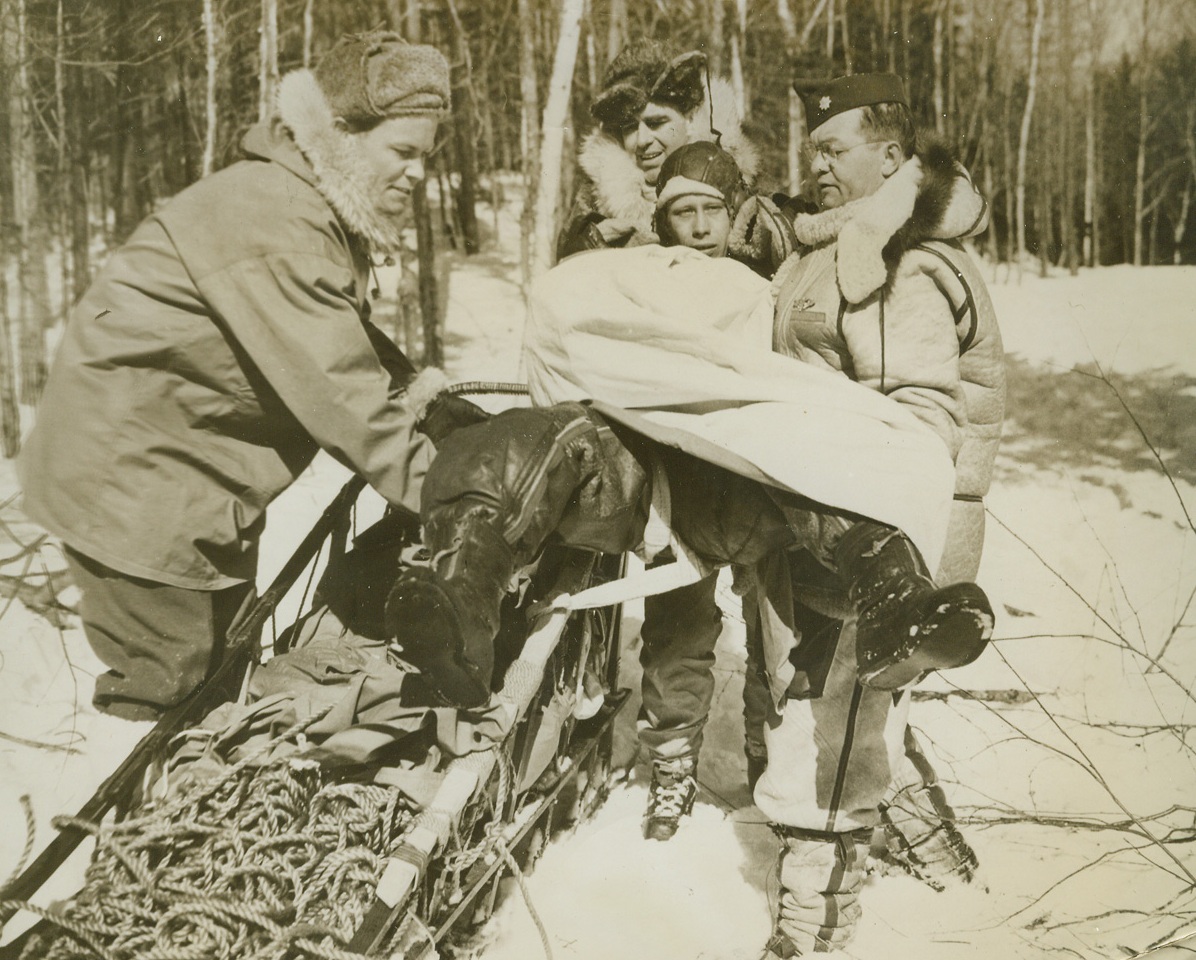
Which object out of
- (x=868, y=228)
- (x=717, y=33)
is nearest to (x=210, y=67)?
(x=717, y=33)

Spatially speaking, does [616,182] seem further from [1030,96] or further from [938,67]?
[1030,96]

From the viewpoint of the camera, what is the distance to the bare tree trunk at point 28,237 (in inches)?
172

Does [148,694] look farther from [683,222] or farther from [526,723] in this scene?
[683,222]

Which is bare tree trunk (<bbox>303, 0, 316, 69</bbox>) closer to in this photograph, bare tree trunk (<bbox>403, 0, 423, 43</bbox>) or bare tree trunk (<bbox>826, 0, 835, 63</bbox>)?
bare tree trunk (<bbox>403, 0, 423, 43</bbox>)

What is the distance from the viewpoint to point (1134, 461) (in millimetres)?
5957

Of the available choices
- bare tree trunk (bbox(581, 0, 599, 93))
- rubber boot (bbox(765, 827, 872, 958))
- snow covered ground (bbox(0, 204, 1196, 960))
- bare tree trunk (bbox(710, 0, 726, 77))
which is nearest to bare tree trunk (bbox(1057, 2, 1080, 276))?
bare tree trunk (bbox(710, 0, 726, 77))

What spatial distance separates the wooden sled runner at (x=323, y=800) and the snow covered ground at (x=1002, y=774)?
42 centimetres

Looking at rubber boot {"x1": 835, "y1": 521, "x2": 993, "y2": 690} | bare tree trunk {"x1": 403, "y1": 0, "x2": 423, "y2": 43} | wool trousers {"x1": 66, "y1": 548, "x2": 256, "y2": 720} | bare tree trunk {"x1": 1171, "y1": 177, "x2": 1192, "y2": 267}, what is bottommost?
wool trousers {"x1": 66, "y1": 548, "x2": 256, "y2": 720}

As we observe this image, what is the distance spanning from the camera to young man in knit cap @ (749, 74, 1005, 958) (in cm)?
208

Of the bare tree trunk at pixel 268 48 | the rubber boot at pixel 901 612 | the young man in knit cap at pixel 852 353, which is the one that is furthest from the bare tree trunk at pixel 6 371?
the rubber boot at pixel 901 612

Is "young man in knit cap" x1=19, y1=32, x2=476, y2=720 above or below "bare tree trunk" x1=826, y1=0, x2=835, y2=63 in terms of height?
below

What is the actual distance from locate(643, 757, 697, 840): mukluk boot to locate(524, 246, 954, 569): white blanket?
1388mm

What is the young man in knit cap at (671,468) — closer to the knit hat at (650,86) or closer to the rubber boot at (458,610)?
the rubber boot at (458,610)

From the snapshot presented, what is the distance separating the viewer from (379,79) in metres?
2.08
